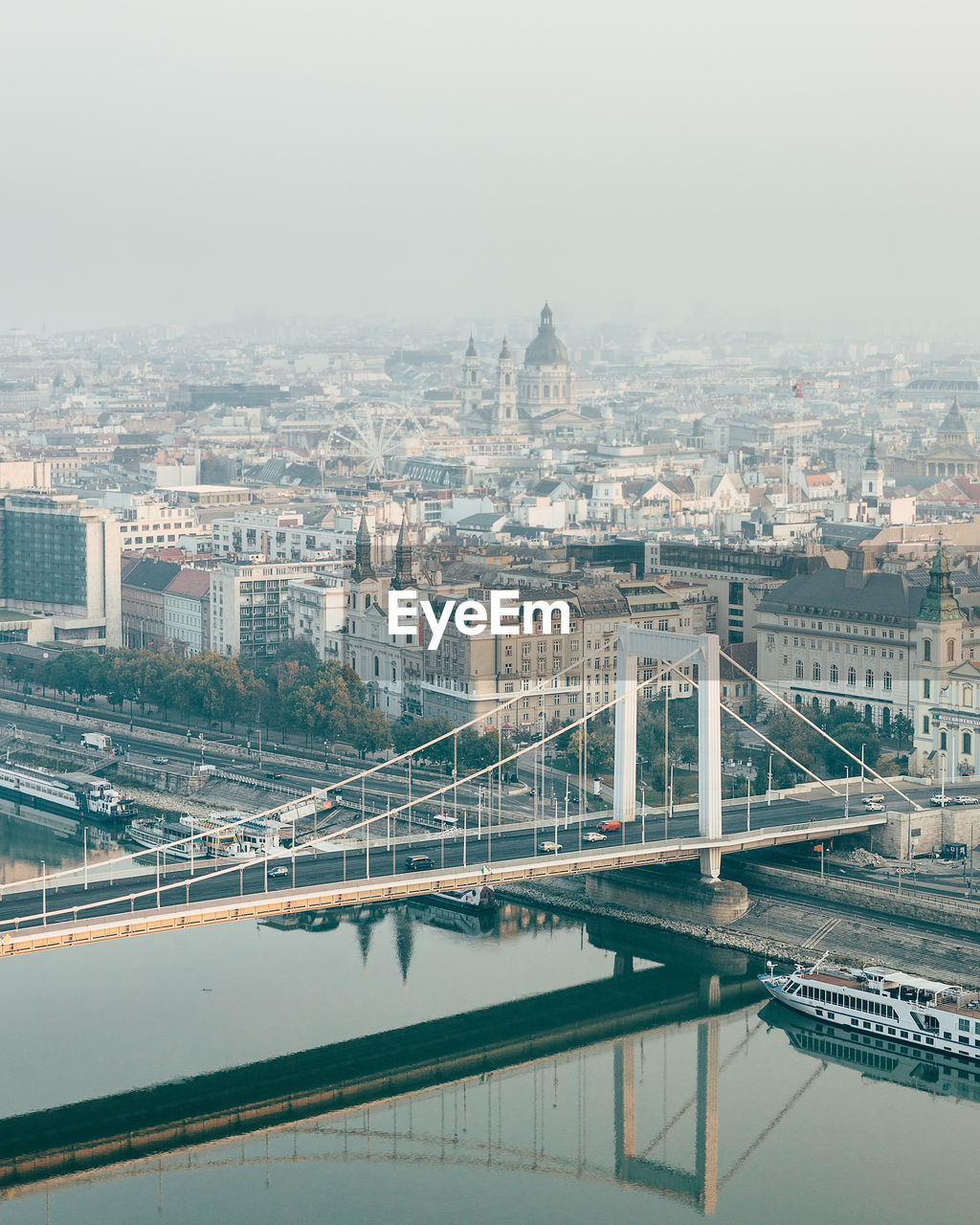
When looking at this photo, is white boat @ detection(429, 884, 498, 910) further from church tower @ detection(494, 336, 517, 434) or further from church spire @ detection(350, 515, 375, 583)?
church tower @ detection(494, 336, 517, 434)

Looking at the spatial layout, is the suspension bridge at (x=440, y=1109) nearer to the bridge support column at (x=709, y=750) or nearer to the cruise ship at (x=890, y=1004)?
the cruise ship at (x=890, y=1004)

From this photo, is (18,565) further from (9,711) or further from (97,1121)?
(97,1121)

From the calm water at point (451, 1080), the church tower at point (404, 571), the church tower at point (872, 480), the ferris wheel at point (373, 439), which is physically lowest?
the calm water at point (451, 1080)

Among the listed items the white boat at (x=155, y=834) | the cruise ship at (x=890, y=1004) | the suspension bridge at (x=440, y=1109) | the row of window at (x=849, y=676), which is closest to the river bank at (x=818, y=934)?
the cruise ship at (x=890, y=1004)

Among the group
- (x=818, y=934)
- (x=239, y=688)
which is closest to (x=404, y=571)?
(x=239, y=688)

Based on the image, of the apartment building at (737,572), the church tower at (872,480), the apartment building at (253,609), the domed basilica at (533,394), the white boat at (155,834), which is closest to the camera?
the white boat at (155,834)

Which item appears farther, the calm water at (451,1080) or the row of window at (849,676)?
the row of window at (849,676)
